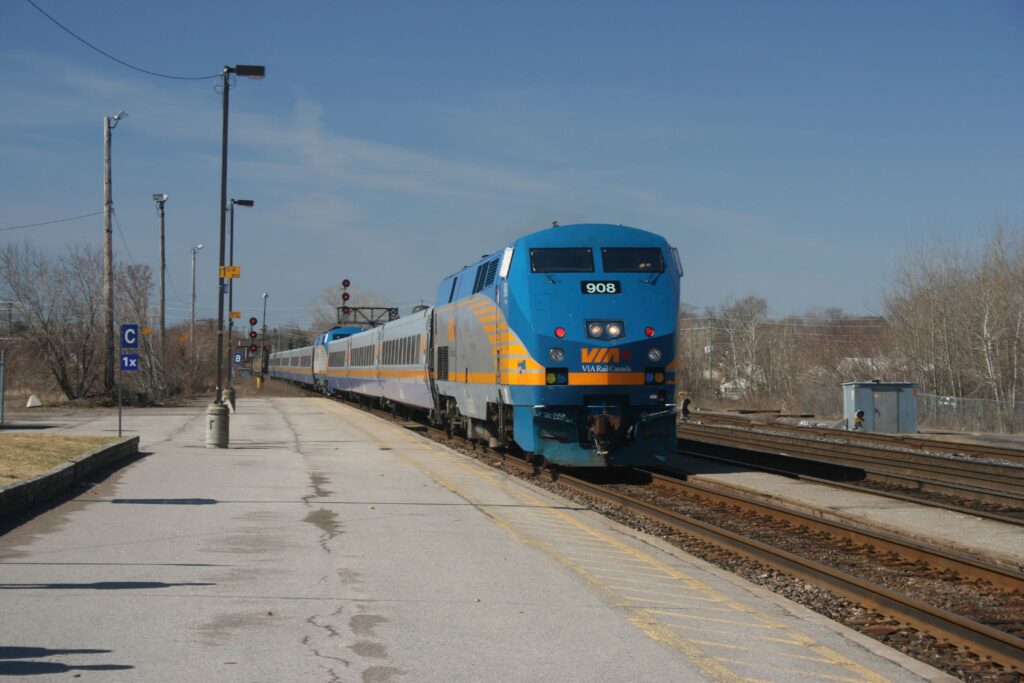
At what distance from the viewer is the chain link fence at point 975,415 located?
33375mm

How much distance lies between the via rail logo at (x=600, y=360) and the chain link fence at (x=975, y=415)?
21.5m

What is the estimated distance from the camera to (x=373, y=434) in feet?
88.2

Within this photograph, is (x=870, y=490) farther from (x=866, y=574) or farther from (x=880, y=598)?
(x=880, y=598)

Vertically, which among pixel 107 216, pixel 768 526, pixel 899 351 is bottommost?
pixel 768 526

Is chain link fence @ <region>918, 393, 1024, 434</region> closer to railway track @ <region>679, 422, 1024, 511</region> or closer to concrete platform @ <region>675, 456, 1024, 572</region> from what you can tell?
railway track @ <region>679, 422, 1024, 511</region>

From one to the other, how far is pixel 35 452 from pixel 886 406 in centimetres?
2254

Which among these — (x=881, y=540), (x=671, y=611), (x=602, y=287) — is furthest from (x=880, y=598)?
(x=602, y=287)

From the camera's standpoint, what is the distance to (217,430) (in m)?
21.8

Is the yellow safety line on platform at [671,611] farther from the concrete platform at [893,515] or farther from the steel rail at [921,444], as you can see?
the steel rail at [921,444]

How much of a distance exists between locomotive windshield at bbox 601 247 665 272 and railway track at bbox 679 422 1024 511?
16.8ft

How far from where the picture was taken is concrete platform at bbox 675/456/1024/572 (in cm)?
1083

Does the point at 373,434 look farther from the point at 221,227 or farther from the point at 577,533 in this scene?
the point at 577,533

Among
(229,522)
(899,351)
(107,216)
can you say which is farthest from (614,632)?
(899,351)

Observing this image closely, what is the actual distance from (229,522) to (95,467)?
19.5 feet
